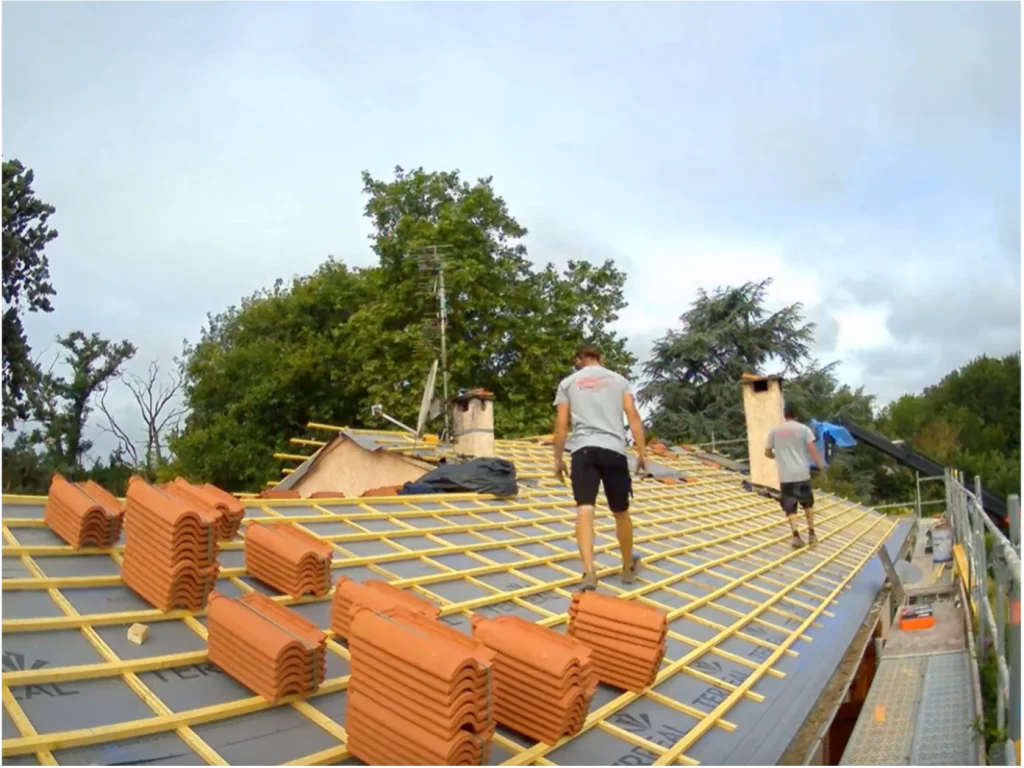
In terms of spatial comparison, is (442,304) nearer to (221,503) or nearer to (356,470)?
(356,470)

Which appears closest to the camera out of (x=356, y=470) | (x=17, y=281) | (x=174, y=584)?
(x=17, y=281)

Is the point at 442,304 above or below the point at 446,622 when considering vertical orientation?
above

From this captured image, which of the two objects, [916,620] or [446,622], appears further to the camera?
[916,620]

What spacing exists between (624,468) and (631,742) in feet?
5.99

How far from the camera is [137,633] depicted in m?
2.88

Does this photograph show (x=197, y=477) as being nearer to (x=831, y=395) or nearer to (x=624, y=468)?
(x=624, y=468)

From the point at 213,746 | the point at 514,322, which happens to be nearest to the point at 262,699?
the point at 213,746

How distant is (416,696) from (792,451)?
5888 mm

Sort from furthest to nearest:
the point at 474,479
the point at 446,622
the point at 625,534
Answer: the point at 474,479 → the point at 625,534 → the point at 446,622

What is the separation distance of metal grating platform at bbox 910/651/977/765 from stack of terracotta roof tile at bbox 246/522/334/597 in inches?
102

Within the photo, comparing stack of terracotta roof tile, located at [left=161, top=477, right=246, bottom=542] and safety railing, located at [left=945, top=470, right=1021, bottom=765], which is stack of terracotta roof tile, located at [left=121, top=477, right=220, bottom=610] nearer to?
stack of terracotta roof tile, located at [left=161, top=477, right=246, bottom=542]

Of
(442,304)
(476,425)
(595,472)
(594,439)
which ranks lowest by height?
(595,472)

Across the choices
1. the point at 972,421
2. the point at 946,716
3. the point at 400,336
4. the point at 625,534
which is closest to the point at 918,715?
the point at 946,716

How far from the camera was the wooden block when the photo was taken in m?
2.86
